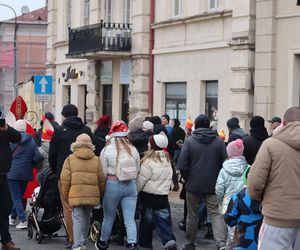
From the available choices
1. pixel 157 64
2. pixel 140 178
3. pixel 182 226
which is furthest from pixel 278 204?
pixel 157 64

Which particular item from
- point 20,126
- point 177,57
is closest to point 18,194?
point 20,126

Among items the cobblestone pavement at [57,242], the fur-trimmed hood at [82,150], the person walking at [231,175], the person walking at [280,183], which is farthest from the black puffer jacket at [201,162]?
the person walking at [280,183]

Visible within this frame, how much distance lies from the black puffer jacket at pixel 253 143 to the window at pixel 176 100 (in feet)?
44.4

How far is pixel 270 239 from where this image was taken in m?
7.57

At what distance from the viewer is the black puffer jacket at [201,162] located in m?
11.4

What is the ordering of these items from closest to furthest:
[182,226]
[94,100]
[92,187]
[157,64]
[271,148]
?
[271,148] → [92,187] → [182,226] → [157,64] → [94,100]

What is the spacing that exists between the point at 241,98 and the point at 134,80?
6938 millimetres

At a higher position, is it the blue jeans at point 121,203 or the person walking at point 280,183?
the person walking at point 280,183

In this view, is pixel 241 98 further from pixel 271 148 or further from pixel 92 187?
pixel 271 148

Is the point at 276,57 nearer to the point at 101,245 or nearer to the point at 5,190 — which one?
the point at 101,245

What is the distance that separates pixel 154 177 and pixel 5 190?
200 cm

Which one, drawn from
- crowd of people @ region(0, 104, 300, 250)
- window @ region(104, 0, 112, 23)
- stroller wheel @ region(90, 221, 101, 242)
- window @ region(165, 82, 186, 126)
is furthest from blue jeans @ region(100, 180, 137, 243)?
window @ region(104, 0, 112, 23)

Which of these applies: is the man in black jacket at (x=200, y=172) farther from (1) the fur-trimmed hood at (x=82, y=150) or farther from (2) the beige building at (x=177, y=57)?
(2) the beige building at (x=177, y=57)

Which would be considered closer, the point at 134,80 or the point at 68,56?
the point at 134,80
